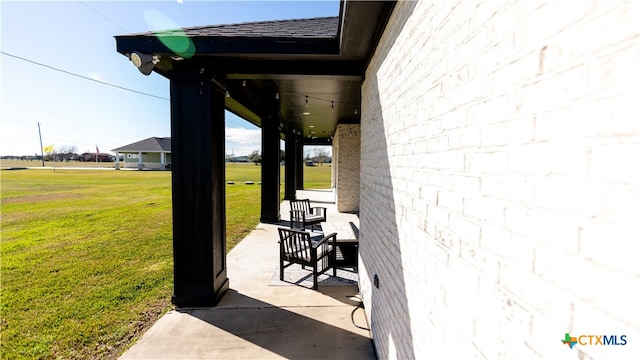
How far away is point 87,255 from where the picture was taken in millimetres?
5883

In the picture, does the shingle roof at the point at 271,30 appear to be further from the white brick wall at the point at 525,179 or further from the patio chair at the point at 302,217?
the patio chair at the point at 302,217

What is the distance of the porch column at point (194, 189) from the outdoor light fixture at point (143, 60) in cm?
33

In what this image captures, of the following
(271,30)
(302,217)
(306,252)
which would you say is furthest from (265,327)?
(302,217)

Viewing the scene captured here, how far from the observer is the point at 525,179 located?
0.77 m

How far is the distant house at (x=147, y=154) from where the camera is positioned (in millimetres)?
45688

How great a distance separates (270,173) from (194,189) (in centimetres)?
498

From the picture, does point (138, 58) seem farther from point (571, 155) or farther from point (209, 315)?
point (571, 155)

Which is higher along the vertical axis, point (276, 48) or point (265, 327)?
point (276, 48)

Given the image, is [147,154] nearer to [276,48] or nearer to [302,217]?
[302,217]

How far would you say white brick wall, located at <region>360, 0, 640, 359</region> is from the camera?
533 mm

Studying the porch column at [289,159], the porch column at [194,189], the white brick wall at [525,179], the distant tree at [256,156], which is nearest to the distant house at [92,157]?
the distant tree at [256,156]

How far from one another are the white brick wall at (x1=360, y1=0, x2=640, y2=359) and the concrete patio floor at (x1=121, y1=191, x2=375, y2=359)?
1671 millimetres

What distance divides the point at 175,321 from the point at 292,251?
184 cm

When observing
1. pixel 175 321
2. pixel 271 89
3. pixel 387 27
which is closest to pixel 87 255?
pixel 175 321
